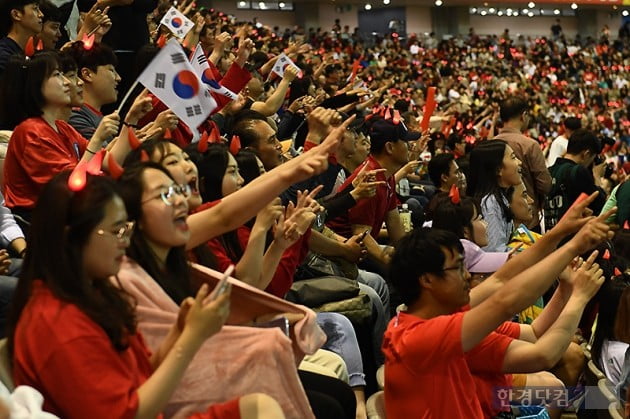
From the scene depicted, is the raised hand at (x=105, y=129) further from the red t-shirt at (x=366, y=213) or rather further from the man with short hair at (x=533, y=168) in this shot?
the man with short hair at (x=533, y=168)

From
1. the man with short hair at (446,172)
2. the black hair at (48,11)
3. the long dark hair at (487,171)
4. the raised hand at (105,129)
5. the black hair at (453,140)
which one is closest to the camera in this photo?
the raised hand at (105,129)

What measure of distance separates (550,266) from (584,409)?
1.62 metres

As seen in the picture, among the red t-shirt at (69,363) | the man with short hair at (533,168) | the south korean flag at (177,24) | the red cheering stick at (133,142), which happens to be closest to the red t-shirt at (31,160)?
the red cheering stick at (133,142)

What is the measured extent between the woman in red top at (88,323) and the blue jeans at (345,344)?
1629 mm

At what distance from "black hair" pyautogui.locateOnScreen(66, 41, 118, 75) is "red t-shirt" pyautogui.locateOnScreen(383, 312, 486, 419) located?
7.56 ft

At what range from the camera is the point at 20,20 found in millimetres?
5539

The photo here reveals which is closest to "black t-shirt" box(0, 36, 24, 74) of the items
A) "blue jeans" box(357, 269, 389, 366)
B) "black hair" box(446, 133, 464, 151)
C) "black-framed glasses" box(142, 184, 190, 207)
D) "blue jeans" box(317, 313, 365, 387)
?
"blue jeans" box(357, 269, 389, 366)

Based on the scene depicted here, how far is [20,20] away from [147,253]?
310 cm

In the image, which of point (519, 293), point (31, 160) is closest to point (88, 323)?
point (519, 293)

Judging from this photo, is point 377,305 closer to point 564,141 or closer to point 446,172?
point 446,172

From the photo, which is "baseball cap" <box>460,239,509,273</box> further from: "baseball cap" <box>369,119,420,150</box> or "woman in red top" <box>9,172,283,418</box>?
"woman in red top" <box>9,172,283,418</box>

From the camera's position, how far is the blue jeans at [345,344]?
164 inches

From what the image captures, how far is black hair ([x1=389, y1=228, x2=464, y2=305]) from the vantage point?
325cm

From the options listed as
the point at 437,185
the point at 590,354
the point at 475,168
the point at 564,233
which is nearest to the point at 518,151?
the point at 437,185
